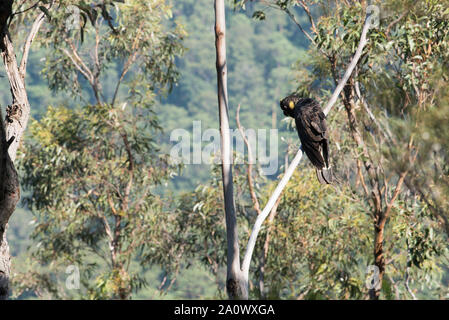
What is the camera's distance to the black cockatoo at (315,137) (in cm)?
299

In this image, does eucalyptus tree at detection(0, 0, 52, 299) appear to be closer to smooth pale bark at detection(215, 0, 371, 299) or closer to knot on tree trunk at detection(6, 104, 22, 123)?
knot on tree trunk at detection(6, 104, 22, 123)

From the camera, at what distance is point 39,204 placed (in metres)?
6.87

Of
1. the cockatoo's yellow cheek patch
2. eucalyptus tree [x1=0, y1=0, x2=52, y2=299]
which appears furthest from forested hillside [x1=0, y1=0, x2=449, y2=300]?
eucalyptus tree [x1=0, y1=0, x2=52, y2=299]

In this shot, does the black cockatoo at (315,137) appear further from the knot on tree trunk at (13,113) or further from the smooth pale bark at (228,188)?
the knot on tree trunk at (13,113)

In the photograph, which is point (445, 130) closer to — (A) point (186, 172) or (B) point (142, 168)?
(B) point (142, 168)

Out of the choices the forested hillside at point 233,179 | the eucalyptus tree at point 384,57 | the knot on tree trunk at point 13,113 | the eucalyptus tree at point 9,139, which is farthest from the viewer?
the forested hillside at point 233,179

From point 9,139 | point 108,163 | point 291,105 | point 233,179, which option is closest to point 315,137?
point 291,105

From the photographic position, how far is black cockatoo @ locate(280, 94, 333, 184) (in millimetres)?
2992

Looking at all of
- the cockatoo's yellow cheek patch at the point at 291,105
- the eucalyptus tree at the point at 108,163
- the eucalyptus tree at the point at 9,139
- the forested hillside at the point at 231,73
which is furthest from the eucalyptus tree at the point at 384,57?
the forested hillside at the point at 231,73
